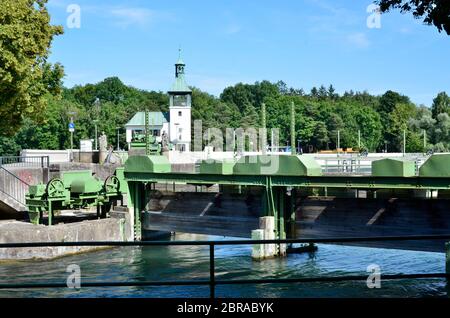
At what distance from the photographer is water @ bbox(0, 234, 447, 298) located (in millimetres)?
18172

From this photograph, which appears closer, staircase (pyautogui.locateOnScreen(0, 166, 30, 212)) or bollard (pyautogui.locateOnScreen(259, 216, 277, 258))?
bollard (pyautogui.locateOnScreen(259, 216, 277, 258))

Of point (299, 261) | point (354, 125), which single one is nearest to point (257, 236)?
point (299, 261)

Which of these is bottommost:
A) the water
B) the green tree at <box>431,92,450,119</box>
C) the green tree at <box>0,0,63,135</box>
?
the water

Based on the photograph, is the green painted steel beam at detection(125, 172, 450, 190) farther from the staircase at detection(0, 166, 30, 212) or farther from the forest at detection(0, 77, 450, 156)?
the forest at detection(0, 77, 450, 156)

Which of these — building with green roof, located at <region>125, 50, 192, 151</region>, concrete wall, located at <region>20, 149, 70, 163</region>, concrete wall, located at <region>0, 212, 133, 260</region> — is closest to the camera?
concrete wall, located at <region>0, 212, 133, 260</region>

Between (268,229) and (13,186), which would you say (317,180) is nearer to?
(268,229)

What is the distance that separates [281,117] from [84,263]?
92820 mm

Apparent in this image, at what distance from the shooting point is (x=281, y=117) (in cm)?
11512

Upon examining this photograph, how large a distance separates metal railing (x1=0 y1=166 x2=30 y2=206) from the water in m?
5.72

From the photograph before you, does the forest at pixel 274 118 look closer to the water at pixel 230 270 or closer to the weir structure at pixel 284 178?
the weir structure at pixel 284 178

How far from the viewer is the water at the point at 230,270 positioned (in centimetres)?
1817

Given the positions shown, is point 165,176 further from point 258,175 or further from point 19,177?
point 19,177

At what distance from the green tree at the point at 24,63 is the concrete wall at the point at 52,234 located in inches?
190

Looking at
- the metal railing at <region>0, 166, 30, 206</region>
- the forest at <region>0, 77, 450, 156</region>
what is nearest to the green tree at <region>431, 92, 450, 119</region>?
the forest at <region>0, 77, 450, 156</region>
